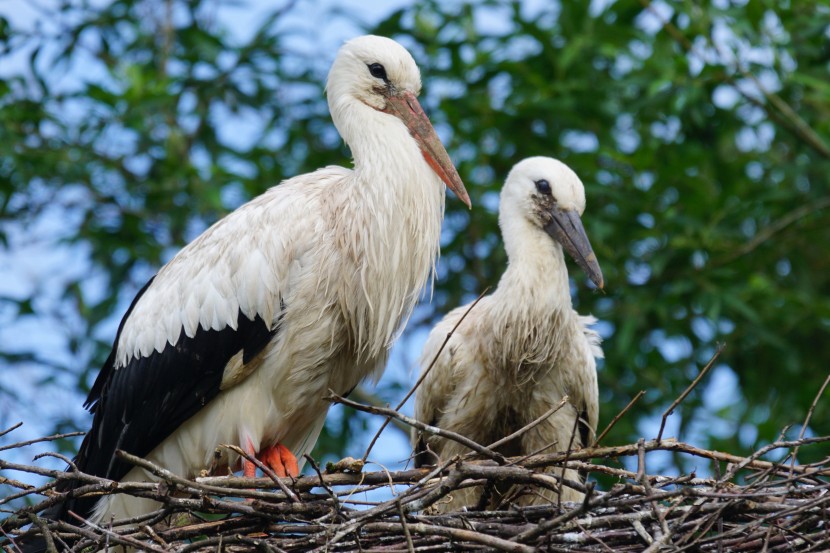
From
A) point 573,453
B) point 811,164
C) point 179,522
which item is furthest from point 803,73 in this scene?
point 179,522

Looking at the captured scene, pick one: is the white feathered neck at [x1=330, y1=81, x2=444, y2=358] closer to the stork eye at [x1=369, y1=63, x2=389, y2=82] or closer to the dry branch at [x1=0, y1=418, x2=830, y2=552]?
the stork eye at [x1=369, y1=63, x2=389, y2=82]

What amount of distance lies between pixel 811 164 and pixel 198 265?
397 cm

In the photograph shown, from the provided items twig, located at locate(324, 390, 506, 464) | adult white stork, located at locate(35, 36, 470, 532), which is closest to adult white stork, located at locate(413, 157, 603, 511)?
adult white stork, located at locate(35, 36, 470, 532)

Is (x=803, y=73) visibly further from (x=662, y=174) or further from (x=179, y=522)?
(x=179, y=522)

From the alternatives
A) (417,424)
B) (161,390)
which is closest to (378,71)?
(161,390)

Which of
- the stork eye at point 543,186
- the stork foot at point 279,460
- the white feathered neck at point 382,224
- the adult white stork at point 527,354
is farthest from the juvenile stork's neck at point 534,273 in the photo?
the stork foot at point 279,460

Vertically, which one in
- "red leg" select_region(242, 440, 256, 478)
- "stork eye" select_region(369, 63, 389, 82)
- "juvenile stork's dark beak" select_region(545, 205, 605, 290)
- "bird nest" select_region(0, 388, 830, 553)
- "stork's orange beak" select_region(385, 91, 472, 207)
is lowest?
"bird nest" select_region(0, 388, 830, 553)

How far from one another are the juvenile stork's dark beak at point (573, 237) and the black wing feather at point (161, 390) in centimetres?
142

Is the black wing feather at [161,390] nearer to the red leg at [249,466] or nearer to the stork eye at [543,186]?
the red leg at [249,466]

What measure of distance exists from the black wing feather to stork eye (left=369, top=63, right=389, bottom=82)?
961 millimetres

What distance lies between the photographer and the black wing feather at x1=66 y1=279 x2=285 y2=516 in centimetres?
442

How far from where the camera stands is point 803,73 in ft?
23.3

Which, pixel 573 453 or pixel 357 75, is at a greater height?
pixel 357 75

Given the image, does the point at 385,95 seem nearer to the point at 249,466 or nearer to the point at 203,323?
the point at 203,323
